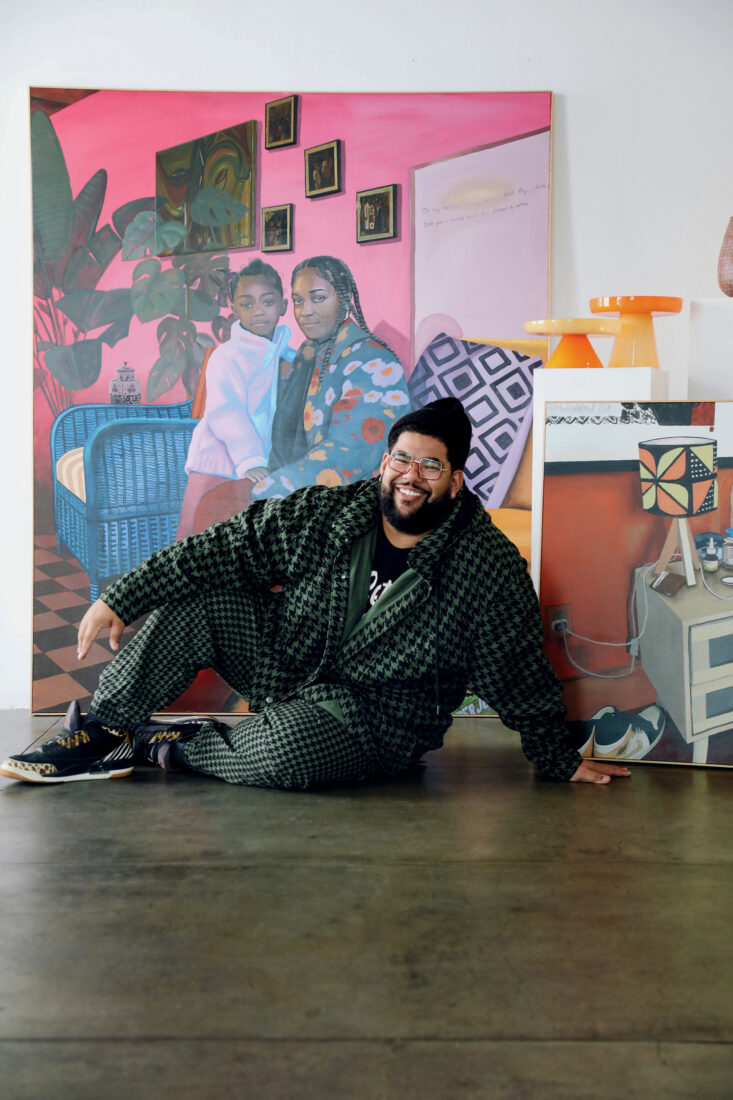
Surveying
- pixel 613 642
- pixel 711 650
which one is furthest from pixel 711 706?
pixel 613 642

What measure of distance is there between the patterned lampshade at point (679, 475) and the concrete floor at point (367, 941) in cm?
71

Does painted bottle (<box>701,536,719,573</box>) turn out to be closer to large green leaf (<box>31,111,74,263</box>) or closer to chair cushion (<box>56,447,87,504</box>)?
chair cushion (<box>56,447,87,504</box>)

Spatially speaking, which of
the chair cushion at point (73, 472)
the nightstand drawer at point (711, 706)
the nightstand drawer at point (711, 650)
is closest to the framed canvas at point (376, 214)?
the chair cushion at point (73, 472)

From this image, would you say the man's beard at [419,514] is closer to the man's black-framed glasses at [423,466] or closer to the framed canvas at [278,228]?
the man's black-framed glasses at [423,466]

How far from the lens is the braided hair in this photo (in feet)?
9.37

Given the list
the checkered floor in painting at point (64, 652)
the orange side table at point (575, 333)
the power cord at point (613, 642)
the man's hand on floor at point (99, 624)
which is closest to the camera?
the man's hand on floor at point (99, 624)

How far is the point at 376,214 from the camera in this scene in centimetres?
284

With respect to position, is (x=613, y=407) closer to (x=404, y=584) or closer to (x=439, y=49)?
(x=404, y=584)

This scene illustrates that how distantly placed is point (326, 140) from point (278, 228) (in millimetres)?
296

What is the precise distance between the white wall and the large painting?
0.08 m

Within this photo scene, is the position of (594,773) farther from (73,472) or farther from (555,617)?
(73,472)

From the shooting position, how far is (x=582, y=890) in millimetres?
1785

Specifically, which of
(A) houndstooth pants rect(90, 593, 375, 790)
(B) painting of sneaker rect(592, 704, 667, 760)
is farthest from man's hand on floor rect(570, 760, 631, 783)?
(A) houndstooth pants rect(90, 593, 375, 790)

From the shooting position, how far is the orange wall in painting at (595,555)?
2.45m
